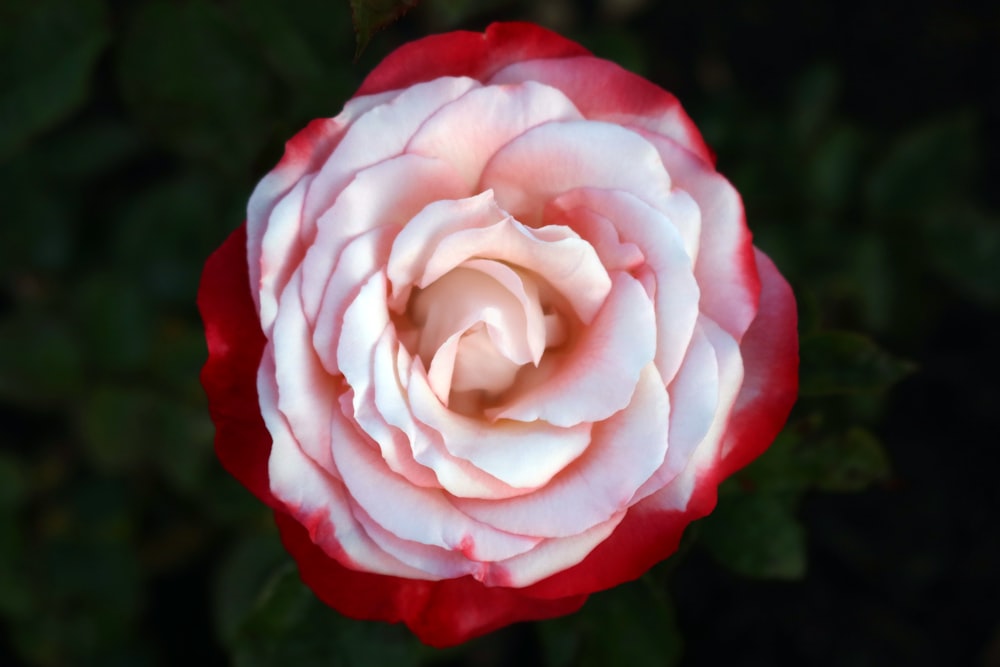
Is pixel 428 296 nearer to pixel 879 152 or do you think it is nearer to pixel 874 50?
pixel 879 152

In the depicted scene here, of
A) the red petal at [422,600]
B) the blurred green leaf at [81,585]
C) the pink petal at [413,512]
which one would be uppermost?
the pink petal at [413,512]

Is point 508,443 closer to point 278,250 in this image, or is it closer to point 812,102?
point 278,250

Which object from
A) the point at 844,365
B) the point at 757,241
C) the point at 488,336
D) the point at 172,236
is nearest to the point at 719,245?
the point at 488,336

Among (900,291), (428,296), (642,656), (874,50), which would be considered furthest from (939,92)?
(428,296)

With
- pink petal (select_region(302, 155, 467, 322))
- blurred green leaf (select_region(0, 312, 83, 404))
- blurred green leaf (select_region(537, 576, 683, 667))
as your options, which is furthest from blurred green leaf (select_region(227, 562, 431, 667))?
blurred green leaf (select_region(0, 312, 83, 404))

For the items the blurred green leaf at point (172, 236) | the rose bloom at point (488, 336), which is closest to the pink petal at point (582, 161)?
the rose bloom at point (488, 336)

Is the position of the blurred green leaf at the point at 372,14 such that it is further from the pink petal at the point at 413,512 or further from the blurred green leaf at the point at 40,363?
the blurred green leaf at the point at 40,363
